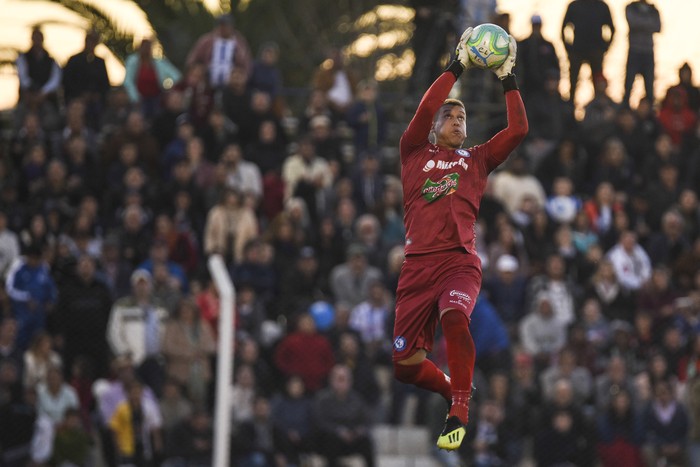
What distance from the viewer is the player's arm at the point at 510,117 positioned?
902cm

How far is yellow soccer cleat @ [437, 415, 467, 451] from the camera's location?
8.65 meters

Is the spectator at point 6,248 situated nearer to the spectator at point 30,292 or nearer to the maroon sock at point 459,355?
the spectator at point 30,292

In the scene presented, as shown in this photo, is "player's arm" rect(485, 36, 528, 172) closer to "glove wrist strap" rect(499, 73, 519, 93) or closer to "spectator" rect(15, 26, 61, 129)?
"glove wrist strap" rect(499, 73, 519, 93)

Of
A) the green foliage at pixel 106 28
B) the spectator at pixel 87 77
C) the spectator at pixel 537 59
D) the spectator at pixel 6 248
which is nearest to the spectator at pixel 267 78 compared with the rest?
the spectator at pixel 87 77

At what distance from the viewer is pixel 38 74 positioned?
56.2 ft

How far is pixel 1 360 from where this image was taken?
1385 centimetres

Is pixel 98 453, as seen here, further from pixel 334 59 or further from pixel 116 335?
pixel 334 59

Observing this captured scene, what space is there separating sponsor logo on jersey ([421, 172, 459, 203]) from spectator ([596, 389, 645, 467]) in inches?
237

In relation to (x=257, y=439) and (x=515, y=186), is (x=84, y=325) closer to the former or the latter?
(x=257, y=439)

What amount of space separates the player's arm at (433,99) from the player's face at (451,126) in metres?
0.12

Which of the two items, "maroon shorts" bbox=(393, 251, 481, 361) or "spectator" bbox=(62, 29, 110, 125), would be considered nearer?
"maroon shorts" bbox=(393, 251, 481, 361)

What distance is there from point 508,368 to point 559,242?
7.17 ft

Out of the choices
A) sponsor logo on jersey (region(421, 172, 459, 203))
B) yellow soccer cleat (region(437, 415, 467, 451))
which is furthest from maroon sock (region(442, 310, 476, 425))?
sponsor logo on jersey (region(421, 172, 459, 203))

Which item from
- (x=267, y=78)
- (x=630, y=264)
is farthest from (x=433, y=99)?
(x=267, y=78)
